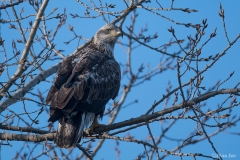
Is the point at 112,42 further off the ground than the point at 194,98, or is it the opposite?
the point at 112,42

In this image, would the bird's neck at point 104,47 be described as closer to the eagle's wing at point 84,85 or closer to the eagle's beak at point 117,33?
the eagle's beak at point 117,33

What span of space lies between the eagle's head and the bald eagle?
39 cm

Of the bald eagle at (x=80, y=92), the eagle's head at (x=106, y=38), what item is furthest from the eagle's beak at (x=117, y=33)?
the bald eagle at (x=80, y=92)

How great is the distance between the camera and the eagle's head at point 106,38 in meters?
8.28

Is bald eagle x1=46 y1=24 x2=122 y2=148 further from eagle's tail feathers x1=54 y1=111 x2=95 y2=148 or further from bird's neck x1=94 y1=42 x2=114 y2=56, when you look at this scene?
bird's neck x1=94 y1=42 x2=114 y2=56

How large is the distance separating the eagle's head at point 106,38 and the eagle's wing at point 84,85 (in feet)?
2.21

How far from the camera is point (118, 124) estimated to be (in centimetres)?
580

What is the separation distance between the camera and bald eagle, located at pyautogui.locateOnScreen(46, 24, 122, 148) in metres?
6.18

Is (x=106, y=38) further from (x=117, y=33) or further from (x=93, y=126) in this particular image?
(x=93, y=126)

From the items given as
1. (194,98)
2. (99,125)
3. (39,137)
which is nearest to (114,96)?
(99,125)

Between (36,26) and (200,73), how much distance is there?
2991mm

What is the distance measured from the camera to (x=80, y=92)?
6.45 metres

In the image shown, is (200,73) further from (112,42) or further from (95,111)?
(112,42)

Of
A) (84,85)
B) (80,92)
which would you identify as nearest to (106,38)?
(84,85)
